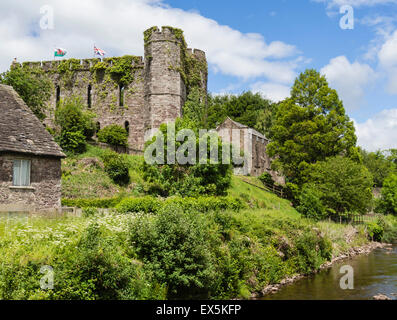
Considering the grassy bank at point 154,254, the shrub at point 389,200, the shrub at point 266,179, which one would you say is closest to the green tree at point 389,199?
the shrub at point 389,200

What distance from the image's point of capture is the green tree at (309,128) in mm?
35719

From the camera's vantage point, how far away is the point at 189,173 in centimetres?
2697

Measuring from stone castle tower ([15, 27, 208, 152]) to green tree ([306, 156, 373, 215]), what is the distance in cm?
1636

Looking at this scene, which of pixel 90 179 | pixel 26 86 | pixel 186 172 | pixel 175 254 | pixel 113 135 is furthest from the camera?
pixel 113 135

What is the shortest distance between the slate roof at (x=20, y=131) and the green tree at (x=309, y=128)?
76.3ft

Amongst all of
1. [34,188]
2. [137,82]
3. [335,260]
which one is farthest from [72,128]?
[335,260]

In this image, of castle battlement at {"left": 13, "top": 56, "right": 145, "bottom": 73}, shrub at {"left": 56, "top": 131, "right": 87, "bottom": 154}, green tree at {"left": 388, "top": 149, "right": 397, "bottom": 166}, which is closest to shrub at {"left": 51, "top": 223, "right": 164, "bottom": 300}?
shrub at {"left": 56, "top": 131, "right": 87, "bottom": 154}

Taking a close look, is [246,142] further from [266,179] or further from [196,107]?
[196,107]

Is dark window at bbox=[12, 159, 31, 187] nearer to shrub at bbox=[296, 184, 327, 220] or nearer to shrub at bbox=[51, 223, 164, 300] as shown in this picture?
shrub at bbox=[51, 223, 164, 300]

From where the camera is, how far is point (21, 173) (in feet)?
59.1

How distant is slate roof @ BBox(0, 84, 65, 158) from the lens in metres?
17.8

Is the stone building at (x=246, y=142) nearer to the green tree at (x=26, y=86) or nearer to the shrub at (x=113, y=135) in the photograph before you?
the shrub at (x=113, y=135)

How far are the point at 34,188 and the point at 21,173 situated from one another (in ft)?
3.15
